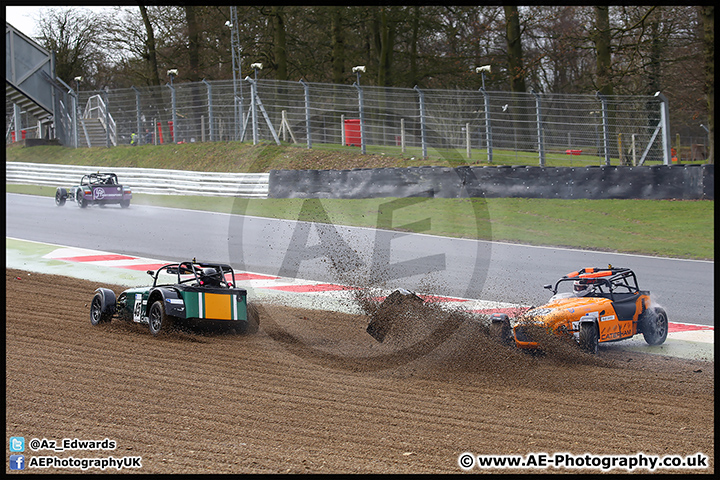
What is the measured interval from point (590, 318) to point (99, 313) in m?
5.62

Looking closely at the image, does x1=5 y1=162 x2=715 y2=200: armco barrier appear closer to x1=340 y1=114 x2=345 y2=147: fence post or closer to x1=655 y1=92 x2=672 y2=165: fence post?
→ x1=655 y1=92 x2=672 y2=165: fence post

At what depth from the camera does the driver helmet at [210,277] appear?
7.90 m

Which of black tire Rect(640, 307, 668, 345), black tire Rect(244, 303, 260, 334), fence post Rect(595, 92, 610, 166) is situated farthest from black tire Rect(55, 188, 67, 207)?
black tire Rect(640, 307, 668, 345)

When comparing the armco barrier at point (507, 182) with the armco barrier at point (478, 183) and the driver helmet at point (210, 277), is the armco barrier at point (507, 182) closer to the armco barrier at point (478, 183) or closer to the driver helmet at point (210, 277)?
the armco barrier at point (478, 183)

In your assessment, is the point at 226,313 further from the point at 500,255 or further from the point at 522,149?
the point at 522,149

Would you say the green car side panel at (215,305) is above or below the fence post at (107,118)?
below

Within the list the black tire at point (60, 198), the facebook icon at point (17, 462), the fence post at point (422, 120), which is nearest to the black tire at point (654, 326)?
the facebook icon at point (17, 462)

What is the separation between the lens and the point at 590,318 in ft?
23.0

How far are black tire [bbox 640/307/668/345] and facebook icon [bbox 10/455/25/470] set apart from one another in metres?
6.35

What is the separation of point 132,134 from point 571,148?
18686 millimetres

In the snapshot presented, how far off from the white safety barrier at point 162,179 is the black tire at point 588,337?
14.0m

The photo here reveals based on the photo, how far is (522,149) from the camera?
19.6 metres

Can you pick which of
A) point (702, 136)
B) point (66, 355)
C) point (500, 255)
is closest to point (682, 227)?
point (500, 255)

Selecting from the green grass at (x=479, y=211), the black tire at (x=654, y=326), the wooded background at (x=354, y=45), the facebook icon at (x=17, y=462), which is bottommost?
the facebook icon at (x=17, y=462)
